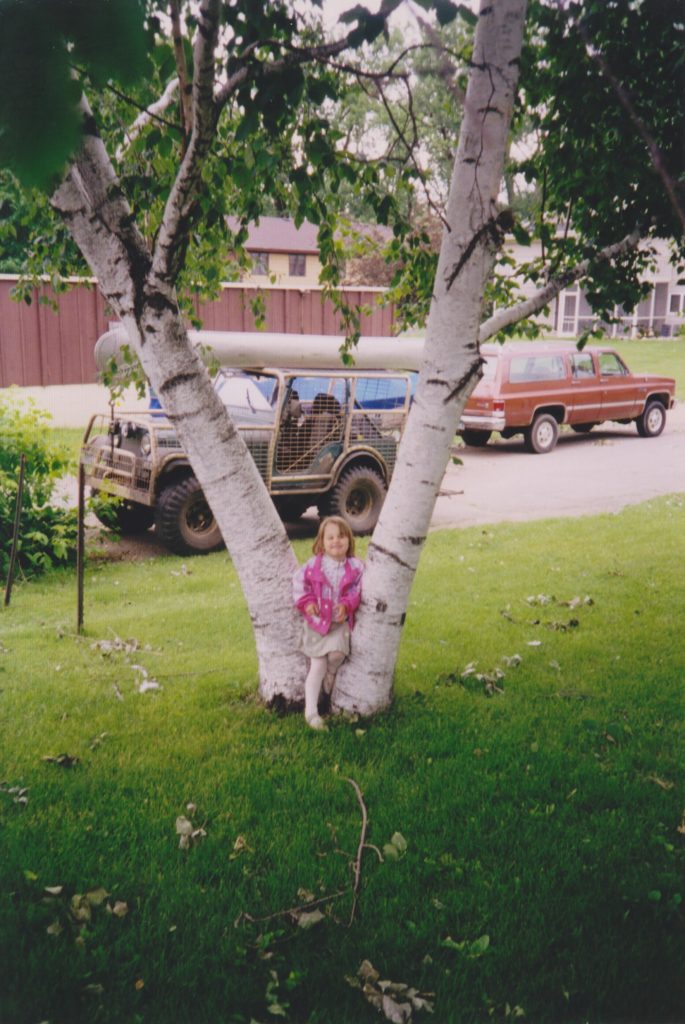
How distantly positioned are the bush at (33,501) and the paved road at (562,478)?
159 inches

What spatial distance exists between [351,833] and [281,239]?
3593cm

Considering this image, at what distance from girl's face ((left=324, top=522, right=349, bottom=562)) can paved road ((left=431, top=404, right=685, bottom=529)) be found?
5.38 metres

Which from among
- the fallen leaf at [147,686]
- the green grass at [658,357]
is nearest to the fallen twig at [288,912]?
the fallen leaf at [147,686]

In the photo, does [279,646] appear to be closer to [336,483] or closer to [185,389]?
[185,389]

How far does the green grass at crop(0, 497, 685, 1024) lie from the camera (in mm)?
2592

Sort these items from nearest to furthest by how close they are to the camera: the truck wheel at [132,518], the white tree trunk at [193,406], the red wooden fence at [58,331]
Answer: the white tree trunk at [193,406]
the truck wheel at [132,518]
the red wooden fence at [58,331]

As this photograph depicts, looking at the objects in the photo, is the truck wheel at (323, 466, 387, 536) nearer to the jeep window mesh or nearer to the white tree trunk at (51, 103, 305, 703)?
the jeep window mesh

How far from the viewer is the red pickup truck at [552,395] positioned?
15.5 metres

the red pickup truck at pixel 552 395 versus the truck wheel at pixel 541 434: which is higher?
the red pickup truck at pixel 552 395

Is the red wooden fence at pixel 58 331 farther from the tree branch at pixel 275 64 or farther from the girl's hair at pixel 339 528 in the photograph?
the tree branch at pixel 275 64

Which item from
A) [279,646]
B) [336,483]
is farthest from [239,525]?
[336,483]

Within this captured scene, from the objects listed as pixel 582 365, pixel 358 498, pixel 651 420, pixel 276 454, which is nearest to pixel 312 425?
pixel 276 454

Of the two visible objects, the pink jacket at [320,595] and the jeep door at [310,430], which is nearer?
the pink jacket at [320,595]

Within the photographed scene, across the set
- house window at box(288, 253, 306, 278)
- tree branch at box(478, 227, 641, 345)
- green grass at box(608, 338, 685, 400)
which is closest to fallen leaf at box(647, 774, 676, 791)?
tree branch at box(478, 227, 641, 345)
